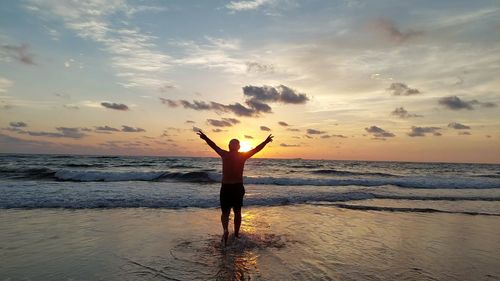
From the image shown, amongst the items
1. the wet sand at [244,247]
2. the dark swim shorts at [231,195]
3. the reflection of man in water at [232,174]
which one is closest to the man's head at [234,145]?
the reflection of man in water at [232,174]

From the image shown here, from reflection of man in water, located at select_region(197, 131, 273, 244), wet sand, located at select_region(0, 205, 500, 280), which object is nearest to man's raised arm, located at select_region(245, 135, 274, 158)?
reflection of man in water, located at select_region(197, 131, 273, 244)

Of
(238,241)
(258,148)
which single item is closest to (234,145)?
(258,148)

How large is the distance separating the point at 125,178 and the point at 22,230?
20.7 metres

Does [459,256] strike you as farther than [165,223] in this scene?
No

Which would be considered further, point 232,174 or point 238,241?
point 238,241

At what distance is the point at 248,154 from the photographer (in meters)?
7.79

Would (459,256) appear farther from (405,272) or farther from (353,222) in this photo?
(353,222)

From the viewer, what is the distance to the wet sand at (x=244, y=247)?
602 cm

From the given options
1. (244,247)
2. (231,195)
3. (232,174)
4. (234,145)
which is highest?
(234,145)

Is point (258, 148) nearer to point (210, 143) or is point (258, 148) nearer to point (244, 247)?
point (210, 143)

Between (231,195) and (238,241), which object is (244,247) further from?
(231,195)

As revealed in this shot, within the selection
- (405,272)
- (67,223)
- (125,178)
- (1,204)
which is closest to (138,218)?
(67,223)

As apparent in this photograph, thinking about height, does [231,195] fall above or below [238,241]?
above

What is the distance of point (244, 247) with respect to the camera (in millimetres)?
7625
